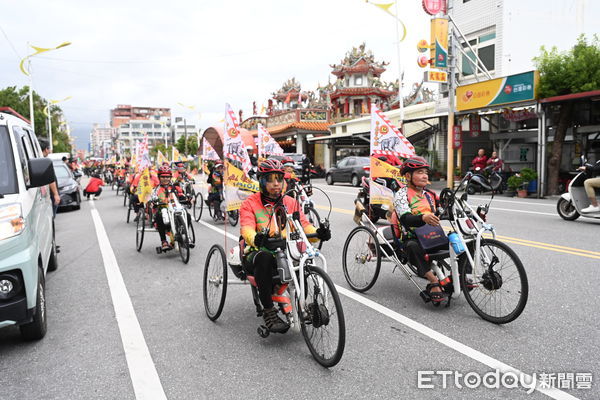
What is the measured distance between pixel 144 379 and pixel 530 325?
328 cm

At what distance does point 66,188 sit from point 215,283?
13430 mm

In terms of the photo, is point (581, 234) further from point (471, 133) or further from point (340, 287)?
point (471, 133)

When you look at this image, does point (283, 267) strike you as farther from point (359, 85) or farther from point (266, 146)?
point (359, 85)

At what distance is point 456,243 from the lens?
4.34m

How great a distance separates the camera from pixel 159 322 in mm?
4605

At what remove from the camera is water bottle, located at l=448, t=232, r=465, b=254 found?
4.31m

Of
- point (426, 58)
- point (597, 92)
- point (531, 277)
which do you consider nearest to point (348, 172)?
point (426, 58)

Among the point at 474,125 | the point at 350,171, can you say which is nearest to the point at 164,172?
the point at 350,171

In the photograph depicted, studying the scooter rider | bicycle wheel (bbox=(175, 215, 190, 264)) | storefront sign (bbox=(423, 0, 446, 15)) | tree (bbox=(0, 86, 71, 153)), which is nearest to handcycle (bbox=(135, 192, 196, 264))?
bicycle wheel (bbox=(175, 215, 190, 264))

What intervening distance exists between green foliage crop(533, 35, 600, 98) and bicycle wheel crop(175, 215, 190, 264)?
14.4 meters

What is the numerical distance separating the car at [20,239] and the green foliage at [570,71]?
1665 cm

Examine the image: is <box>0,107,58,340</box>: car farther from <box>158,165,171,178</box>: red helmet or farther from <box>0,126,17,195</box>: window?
<box>158,165,171,178</box>: red helmet

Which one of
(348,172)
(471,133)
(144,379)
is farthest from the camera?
(348,172)

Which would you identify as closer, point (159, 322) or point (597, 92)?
point (159, 322)
